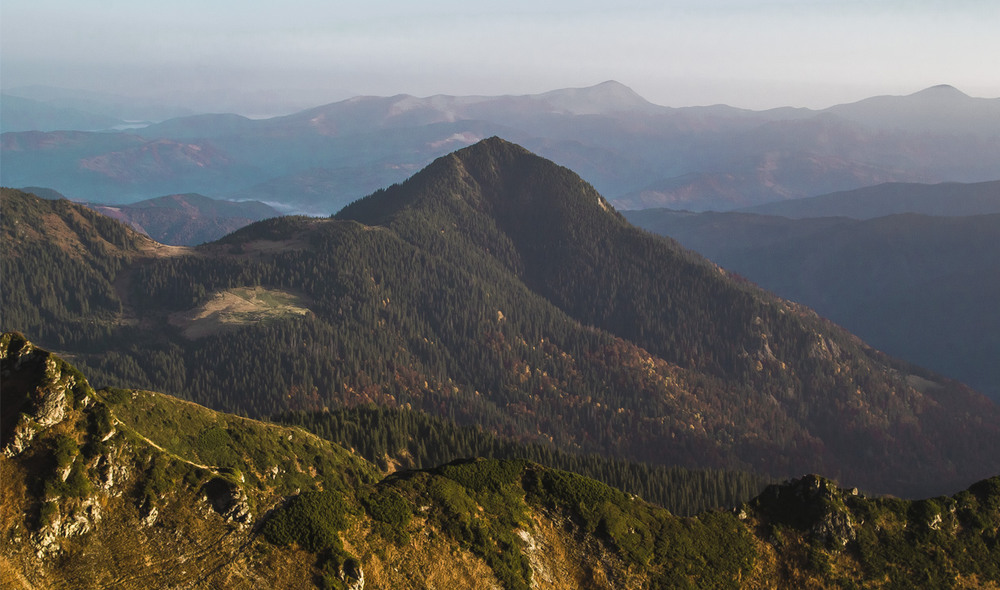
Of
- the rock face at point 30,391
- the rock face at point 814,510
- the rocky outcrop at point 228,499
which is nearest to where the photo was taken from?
the rock face at point 30,391

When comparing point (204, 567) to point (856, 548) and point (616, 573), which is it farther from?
point (856, 548)

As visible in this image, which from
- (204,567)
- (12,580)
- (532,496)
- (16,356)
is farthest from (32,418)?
(532,496)

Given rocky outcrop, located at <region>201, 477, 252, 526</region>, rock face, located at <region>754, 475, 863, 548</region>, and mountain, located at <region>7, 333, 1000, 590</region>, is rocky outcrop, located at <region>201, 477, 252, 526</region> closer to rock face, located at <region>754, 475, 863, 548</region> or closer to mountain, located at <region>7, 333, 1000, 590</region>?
mountain, located at <region>7, 333, 1000, 590</region>

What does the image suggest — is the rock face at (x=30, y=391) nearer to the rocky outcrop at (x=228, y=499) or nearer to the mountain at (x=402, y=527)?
the mountain at (x=402, y=527)

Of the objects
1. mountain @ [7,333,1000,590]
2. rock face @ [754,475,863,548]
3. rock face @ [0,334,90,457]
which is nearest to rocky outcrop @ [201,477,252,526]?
mountain @ [7,333,1000,590]

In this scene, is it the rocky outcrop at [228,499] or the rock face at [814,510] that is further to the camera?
the rock face at [814,510]

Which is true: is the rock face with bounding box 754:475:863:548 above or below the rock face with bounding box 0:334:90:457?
below

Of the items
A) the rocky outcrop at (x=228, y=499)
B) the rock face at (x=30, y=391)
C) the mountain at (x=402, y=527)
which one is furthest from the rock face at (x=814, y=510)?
the rock face at (x=30, y=391)

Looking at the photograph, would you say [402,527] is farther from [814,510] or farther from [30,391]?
[814,510]
